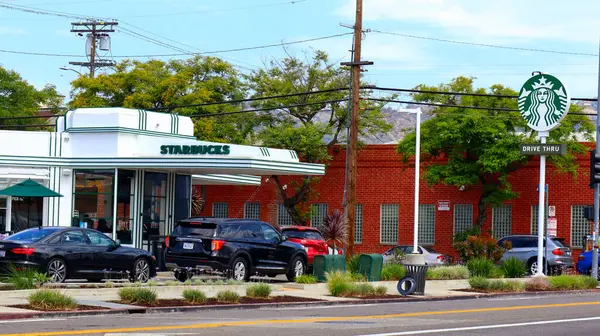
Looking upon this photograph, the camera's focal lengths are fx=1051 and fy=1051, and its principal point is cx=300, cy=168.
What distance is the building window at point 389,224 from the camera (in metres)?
50.9

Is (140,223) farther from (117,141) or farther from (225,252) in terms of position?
(225,252)

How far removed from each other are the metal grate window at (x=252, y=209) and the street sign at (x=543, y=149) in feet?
77.9

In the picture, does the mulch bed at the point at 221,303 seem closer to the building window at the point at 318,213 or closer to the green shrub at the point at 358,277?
the green shrub at the point at 358,277

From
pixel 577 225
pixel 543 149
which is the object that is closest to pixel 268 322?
pixel 543 149

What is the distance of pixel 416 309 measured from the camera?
21.9 metres

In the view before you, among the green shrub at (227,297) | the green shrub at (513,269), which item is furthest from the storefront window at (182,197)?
the green shrub at (227,297)

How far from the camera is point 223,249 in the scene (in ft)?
89.9

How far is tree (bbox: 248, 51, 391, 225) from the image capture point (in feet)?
166

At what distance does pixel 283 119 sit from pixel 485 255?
19.2 meters

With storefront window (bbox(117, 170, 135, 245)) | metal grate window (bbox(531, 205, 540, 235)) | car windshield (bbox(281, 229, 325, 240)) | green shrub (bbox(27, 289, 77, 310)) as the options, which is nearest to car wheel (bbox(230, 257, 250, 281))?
car windshield (bbox(281, 229, 325, 240))

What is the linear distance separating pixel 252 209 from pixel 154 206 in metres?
18.0

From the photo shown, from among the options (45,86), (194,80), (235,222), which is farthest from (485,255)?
(45,86)

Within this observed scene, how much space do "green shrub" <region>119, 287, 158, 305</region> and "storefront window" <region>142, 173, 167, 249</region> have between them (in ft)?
50.9

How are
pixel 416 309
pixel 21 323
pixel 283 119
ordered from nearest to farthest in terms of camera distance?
pixel 21 323
pixel 416 309
pixel 283 119
